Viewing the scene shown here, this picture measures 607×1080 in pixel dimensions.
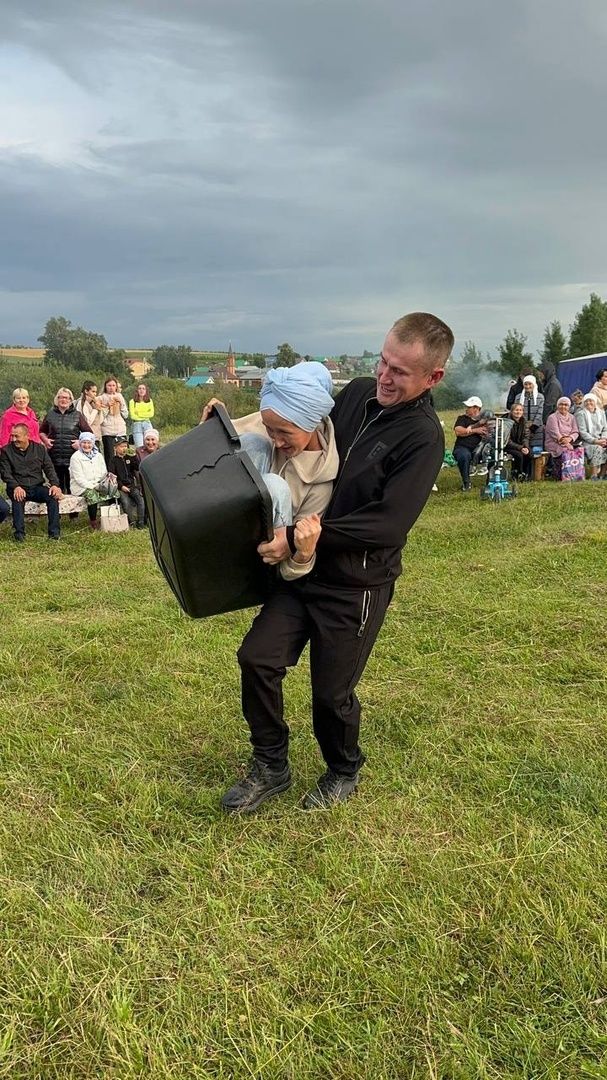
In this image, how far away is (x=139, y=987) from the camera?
222 cm

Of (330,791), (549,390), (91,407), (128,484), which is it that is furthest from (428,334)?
(549,390)

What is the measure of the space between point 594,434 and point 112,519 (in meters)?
7.65

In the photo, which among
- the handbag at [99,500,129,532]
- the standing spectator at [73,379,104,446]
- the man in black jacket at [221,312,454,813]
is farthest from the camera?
the standing spectator at [73,379,104,446]

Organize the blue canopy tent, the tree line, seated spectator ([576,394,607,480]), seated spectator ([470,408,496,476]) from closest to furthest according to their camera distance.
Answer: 1. seated spectator ([470,408,496,476])
2. seated spectator ([576,394,607,480])
3. the blue canopy tent
4. the tree line

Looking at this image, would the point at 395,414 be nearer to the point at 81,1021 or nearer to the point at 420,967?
the point at 420,967

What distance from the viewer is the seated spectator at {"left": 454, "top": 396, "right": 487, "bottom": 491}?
1200 centimetres

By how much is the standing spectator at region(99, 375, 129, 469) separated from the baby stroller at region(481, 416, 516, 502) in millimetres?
5302

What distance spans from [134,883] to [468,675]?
2483mm

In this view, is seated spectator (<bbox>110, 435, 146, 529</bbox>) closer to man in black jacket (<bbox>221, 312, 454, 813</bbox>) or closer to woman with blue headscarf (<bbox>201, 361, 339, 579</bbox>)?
man in black jacket (<bbox>221, 312, 454, 813</bbox>)

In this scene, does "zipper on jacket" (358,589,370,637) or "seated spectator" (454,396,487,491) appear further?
"seated spectator" (454,396,487,491)

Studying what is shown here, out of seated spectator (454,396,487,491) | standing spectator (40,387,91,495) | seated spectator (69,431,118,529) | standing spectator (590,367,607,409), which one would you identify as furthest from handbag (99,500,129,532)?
standing spectator (590,367,607,409)

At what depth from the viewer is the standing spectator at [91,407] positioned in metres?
10.7

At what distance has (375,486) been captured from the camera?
259 cm

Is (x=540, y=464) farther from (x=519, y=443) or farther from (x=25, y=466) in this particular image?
(x=25, y=466)
